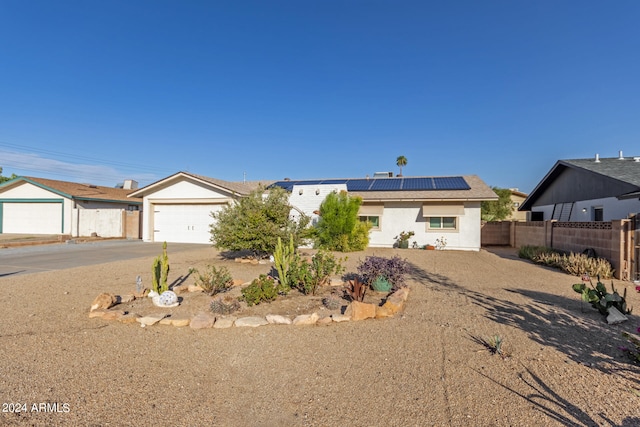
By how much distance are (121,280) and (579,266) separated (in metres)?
14.1

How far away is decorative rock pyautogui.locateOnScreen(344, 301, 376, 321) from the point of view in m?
6.04

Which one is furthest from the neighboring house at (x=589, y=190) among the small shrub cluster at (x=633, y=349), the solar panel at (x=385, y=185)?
the small shrub cluster at (x=633, y=349)

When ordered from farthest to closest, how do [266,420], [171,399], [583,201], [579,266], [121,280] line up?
[583,201] < [579,266] < [121,280] < [171,399] < [266,420]

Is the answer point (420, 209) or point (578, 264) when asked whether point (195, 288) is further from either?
point (420, 209)

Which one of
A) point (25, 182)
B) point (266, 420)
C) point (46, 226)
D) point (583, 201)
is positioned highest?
point (25, 182)

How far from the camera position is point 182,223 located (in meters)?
21.2

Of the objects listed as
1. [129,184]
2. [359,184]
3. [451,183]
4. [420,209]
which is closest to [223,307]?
[420,209]

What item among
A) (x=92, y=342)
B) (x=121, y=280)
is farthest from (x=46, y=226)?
(x=92, y=342)

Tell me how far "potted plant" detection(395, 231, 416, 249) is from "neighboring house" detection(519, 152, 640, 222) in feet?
29.6

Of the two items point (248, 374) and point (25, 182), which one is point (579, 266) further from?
point (25, 182)

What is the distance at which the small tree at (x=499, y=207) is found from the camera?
32406 mm

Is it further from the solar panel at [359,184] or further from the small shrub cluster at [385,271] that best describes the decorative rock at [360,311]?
the solar panel at [359,184]

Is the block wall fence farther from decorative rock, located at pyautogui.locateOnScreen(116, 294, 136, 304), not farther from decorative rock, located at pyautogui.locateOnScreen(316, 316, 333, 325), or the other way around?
decorative rock, located at pyautogui.locateOnScreen(116, 294, 136, 304)

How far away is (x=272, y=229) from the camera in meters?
12.3
